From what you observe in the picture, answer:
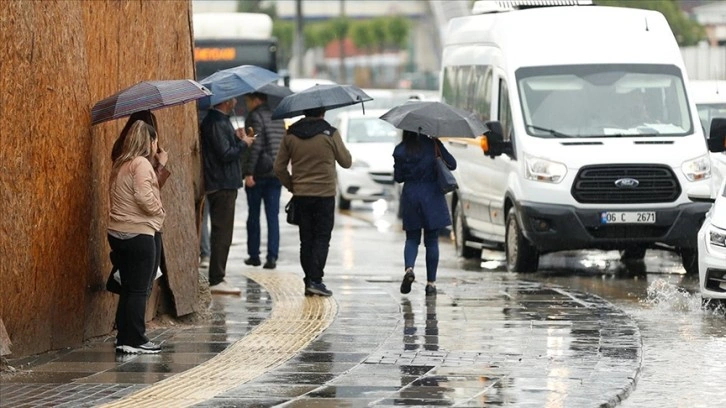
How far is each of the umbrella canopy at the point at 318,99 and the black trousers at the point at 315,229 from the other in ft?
2.51

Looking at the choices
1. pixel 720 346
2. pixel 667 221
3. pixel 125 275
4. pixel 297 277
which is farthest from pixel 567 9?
pixel 125 275

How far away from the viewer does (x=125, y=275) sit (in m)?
11.3

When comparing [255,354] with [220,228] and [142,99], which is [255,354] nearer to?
[142,99]

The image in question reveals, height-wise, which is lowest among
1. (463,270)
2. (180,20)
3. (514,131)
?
(463,270)

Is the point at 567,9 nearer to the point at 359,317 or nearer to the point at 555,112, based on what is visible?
the point at 555,112

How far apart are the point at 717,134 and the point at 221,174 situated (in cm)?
527

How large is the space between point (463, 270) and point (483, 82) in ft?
7.17

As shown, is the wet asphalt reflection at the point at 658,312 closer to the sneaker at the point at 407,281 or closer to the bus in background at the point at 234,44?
the sneaker at the point at 407,281

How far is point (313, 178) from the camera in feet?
47.9

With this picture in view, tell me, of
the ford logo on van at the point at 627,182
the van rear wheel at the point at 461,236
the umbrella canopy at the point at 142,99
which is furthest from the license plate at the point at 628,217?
the umbrella canopy at the point at 142,99

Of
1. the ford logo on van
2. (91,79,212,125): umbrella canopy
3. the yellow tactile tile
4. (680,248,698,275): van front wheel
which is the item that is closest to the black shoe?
the yellow tactile tile

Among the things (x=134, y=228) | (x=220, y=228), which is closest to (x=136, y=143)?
(x=134, y=228)

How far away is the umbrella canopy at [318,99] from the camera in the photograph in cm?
1446

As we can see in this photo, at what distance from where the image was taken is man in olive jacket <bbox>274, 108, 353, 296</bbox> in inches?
575
